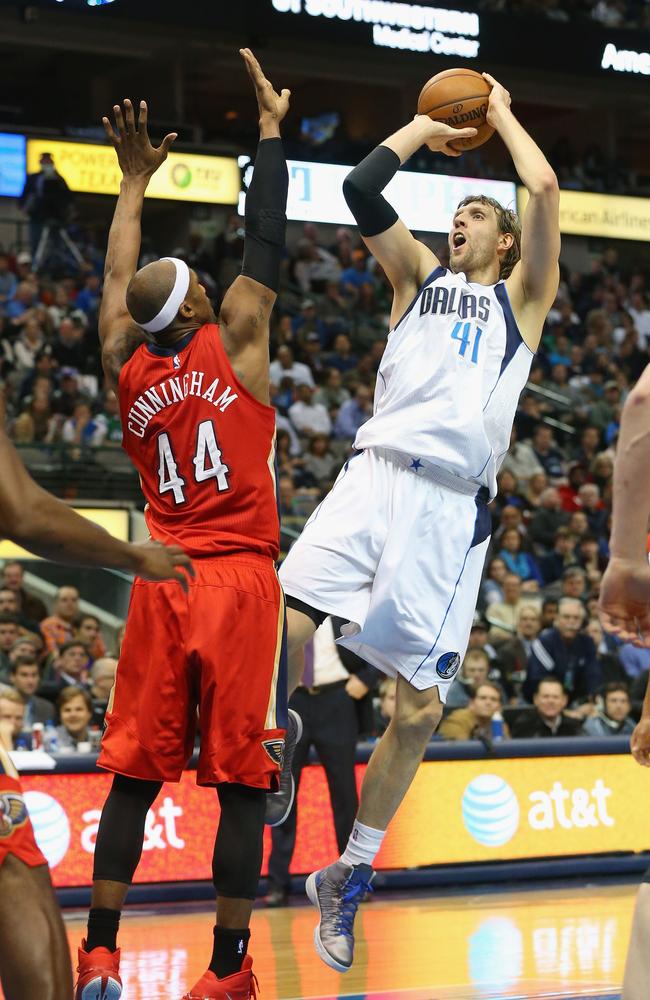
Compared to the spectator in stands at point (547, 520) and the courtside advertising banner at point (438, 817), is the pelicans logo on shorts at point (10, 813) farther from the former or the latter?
the spectator in stands at point (547, 520)

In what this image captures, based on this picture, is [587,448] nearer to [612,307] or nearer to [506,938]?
[612,307]

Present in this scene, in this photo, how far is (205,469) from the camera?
4.88 m

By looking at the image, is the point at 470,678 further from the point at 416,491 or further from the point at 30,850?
the point at 30,850

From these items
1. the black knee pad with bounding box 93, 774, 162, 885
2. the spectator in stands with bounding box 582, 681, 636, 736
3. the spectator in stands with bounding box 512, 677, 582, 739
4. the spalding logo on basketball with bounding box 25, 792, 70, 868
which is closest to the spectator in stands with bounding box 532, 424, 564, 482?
the spectator in stands with bounding box 582, 681, 636, 736

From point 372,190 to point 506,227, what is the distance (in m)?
0.65

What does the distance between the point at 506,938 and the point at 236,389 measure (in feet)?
14.8

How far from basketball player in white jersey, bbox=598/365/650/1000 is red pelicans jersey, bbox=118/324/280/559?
1.77 meters

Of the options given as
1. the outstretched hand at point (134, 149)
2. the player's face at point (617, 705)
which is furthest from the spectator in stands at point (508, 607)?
the outstretched hand at point (134, 149)

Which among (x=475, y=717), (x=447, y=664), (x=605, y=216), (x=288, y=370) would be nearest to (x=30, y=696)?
(x=475, y=717)

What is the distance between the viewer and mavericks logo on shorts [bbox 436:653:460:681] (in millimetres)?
5593

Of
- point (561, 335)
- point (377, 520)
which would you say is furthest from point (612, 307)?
point (377, 520)

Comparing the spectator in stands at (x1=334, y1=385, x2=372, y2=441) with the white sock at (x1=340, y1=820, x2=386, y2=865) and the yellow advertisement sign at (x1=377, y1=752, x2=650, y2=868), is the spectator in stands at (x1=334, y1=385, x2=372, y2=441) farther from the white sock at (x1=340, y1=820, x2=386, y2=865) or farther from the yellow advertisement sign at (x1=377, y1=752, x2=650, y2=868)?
Result: the white sock at (x1=340, y1=820, x2=386, y2=865)

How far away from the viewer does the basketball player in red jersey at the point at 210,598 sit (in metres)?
4.76

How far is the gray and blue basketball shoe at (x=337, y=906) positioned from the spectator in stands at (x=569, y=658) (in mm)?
7449
